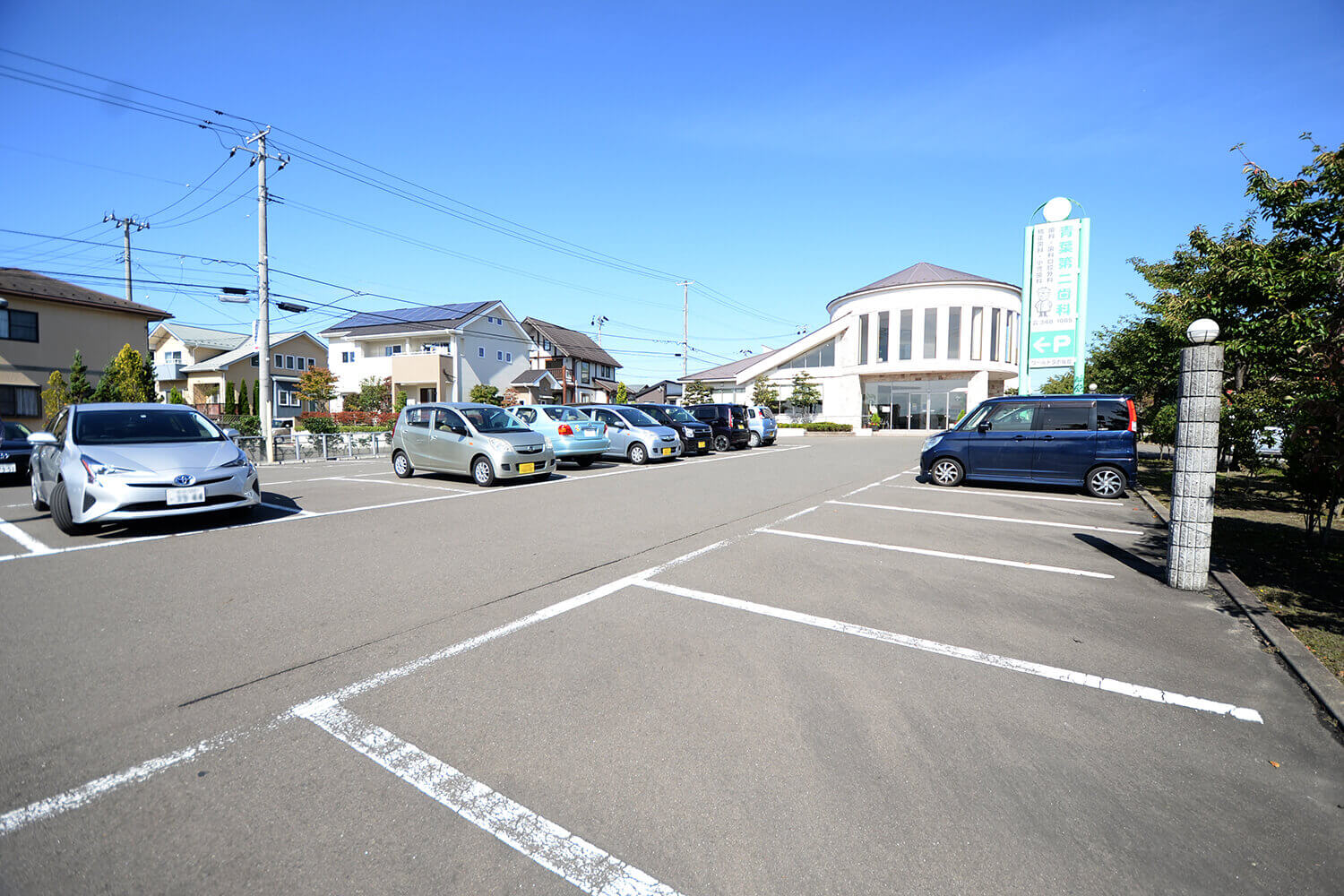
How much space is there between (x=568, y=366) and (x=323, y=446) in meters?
34.0

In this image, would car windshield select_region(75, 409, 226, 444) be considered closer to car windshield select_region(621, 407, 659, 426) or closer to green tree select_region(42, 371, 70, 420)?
car windshield select_region(621, 407, 659, 426)

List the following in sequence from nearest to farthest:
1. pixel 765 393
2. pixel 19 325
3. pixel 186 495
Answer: pixel 186 495 < pixel 19 325 < pixel 765 393

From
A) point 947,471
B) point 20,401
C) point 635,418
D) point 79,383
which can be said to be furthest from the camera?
point 20,401

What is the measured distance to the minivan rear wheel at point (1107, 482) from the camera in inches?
459

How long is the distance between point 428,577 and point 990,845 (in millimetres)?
4729

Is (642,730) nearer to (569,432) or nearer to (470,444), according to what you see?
(470,444)

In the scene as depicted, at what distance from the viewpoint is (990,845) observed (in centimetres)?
238

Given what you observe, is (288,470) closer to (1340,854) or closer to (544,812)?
(544,812)

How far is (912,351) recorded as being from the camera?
4441 centimetres

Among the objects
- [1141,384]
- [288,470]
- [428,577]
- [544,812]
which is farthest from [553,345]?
[544,812]

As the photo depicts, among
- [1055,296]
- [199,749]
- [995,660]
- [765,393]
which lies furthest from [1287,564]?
[765,393]

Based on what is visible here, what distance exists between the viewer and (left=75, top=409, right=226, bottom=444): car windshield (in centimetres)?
774

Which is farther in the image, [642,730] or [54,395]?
[54,395]

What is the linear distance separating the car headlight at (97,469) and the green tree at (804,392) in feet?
138
